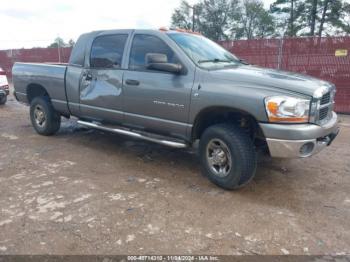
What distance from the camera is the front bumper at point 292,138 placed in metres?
3.33

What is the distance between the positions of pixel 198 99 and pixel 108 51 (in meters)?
1.94

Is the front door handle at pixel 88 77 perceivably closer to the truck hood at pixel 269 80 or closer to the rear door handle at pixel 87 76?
the rear door handle at pixel 87 76

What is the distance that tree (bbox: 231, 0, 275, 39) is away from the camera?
145 ft

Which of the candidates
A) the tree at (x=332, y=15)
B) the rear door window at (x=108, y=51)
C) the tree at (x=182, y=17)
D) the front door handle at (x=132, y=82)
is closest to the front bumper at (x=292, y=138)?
the front door handle at (x=132, y=82)

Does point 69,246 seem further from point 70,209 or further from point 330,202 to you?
point 330,202

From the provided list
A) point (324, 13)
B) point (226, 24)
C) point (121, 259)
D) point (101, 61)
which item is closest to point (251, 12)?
point (226, 24)

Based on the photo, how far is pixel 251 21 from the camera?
4634 cm

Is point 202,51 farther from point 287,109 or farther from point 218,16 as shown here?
point 218,16

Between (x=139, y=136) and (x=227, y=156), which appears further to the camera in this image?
(x=139, y=136)

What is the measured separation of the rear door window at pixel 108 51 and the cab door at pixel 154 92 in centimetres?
24

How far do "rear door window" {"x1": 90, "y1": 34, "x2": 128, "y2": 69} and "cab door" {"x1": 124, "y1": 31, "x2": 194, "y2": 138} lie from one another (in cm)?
24

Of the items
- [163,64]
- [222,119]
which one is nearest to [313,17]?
[222,119]

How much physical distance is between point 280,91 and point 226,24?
46.2m

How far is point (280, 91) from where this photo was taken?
335 centimetres
